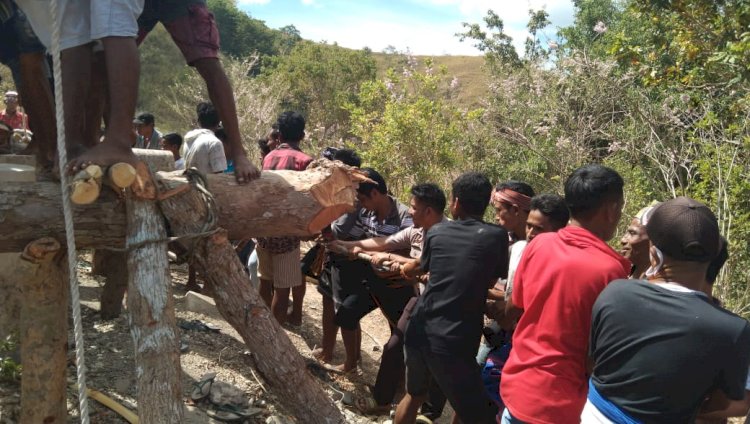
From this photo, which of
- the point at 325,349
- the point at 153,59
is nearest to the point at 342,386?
the point at 325,349

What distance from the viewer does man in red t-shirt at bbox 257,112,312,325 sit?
5.06 m

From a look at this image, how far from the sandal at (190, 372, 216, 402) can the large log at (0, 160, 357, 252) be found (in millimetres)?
1118

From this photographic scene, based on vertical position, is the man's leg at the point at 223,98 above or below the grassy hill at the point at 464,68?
below

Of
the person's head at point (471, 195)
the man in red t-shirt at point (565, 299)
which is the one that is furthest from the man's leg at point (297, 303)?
the man in red t-shirt at point (565, 299)

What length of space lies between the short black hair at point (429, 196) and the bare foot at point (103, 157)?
183 cm

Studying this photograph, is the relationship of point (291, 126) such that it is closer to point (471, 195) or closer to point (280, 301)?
point (280, 301)

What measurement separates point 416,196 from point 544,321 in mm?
1566

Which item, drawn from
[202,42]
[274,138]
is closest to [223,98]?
[202,42]

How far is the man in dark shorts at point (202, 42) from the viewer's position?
3107 mm

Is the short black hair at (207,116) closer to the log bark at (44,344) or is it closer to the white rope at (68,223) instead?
the log bark at (44,344)

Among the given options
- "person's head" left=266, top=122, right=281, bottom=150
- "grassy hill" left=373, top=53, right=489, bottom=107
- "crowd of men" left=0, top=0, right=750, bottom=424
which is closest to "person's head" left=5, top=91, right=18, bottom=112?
"person's head" left=266, top=122, right=281, bottom=150

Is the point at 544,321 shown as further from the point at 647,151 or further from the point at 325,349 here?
the point at 647,151

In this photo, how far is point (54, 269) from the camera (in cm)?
277

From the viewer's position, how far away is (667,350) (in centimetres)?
203
